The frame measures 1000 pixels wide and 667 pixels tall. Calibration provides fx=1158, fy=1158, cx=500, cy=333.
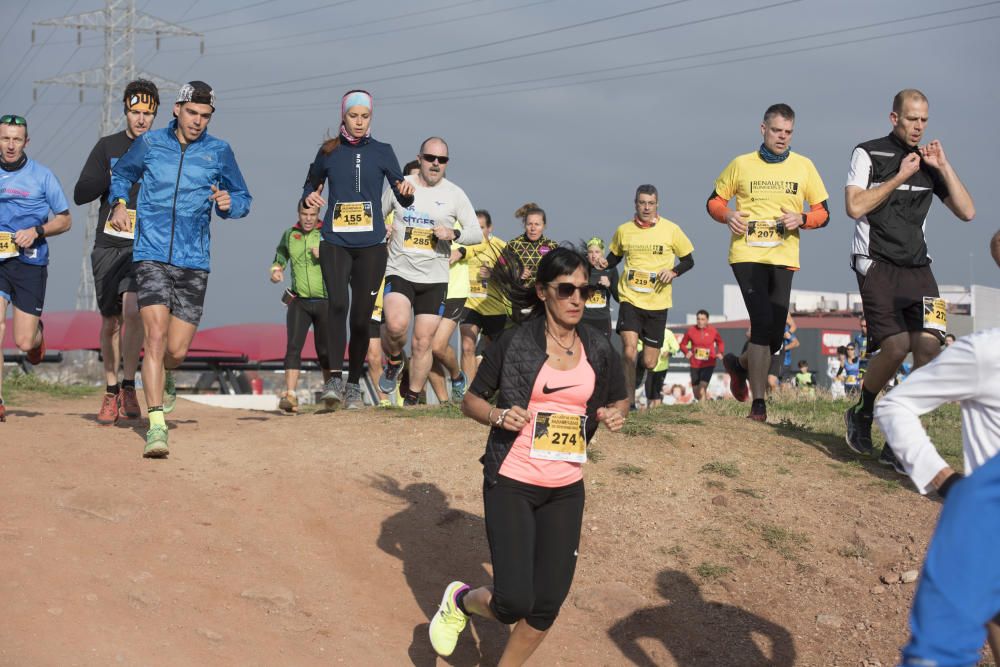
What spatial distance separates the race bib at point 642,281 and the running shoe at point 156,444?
5.60 metres

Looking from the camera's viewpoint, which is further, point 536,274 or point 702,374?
point 702,374

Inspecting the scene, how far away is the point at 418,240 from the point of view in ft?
33.2

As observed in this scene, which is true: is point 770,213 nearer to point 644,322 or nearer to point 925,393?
point 644,322

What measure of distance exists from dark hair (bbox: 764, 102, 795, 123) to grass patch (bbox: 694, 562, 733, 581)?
4.07 m

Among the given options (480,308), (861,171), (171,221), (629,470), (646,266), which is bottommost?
(629,470)

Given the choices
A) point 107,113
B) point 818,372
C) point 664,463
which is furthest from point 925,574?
point 818,372

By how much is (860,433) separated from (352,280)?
14.1ft

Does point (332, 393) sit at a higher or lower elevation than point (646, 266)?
lower

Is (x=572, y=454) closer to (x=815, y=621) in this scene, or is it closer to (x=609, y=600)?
(x=609, y=600)

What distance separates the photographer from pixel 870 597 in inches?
278

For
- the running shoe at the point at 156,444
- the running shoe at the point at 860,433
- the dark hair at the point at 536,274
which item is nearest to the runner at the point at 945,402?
the dark hair at the point at 536,274

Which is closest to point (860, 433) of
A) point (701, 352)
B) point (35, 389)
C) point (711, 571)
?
point (711, 571)

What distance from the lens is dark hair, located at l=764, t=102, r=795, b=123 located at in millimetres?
9586

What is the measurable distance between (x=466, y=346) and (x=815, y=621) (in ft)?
25.7
